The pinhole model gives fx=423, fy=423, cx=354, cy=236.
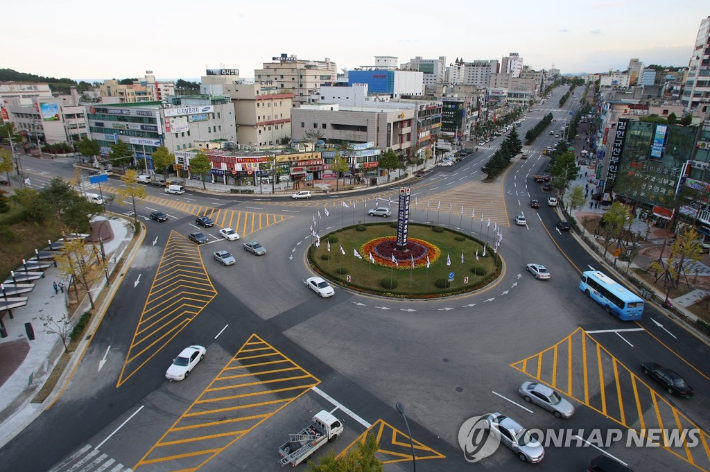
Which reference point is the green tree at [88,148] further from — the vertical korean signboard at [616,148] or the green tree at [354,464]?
the vertical korean signboard at [616,148]

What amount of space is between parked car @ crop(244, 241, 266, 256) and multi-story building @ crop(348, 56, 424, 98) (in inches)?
4761

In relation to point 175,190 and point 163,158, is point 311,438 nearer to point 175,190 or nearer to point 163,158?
point 175,190

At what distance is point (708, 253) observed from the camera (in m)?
47.0

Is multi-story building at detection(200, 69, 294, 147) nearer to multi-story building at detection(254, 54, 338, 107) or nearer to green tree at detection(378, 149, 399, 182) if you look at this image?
green tree at detection(378, 149, 399, 182)

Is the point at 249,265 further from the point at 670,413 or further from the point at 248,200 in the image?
the point at 670,413

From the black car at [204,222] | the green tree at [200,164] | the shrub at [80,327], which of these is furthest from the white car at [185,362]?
the green tree at [200,164]

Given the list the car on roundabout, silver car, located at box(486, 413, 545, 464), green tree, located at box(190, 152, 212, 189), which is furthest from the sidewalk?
the car on roundabout

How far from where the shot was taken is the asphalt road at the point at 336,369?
21.8m

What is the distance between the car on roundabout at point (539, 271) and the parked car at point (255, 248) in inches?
1084

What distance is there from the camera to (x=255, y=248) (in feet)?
150

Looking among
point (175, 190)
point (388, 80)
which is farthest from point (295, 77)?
point (175, 190)

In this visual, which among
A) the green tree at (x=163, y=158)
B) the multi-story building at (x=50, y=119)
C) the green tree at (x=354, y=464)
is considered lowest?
the green tree at (x=354, y=464)

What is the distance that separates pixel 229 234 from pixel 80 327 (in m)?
20.8

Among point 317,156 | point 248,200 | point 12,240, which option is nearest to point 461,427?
point 12,240
